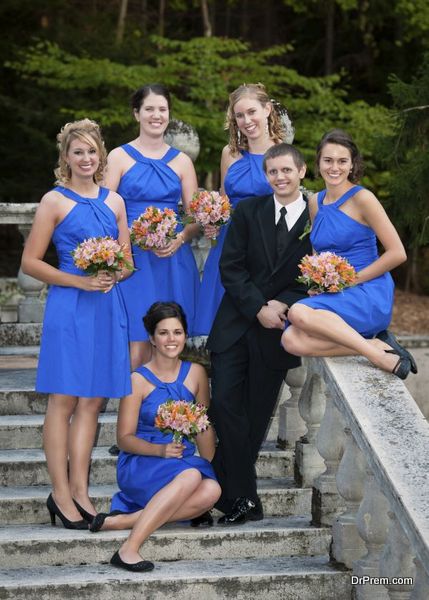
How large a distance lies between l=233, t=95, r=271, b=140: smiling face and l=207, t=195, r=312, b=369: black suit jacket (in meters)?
0.47

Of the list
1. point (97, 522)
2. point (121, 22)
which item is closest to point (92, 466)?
point (97, 522)

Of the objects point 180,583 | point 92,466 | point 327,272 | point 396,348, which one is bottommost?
point 180,583

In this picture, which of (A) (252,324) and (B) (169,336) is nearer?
(B) (169,336)

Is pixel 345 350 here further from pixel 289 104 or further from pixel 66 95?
pixel 66 95

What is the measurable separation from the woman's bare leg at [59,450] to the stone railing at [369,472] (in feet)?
3.80

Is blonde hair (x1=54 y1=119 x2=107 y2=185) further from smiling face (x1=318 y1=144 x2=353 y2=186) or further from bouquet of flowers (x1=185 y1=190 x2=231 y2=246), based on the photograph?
smiling face (x1=318 y1=144 x2=353 y2=186)

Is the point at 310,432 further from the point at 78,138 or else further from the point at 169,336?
the point at 78,138

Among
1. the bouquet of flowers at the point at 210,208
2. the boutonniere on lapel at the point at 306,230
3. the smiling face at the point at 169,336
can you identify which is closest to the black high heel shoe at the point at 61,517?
the smiling face at the point at 169,336

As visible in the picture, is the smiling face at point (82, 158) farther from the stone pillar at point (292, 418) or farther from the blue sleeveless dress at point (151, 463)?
the stone pillar at point (292, 418)

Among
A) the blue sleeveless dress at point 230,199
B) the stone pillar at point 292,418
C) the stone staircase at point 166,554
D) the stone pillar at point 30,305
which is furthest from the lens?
the stone pillar at point 30,305

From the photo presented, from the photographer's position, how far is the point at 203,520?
5719 millimetres

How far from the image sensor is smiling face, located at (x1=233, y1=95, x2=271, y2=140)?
20.0ft

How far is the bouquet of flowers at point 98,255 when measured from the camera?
5395 millimetres

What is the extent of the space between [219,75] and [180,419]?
40.6 ft
